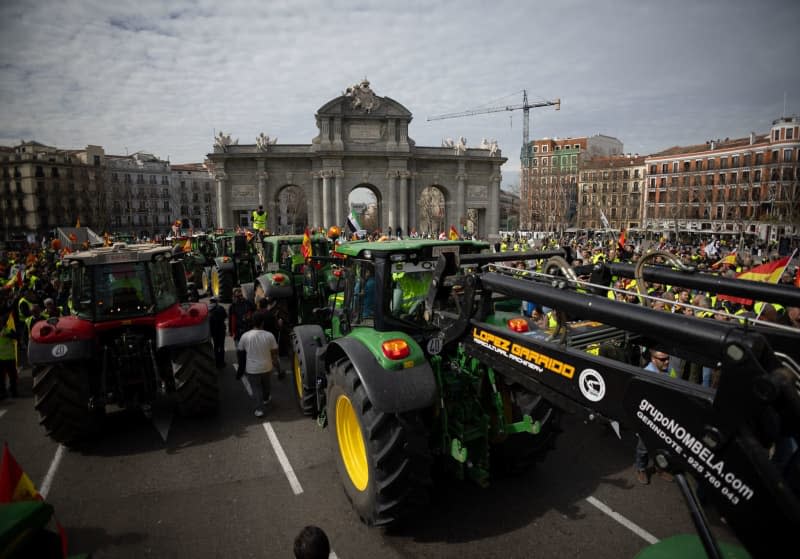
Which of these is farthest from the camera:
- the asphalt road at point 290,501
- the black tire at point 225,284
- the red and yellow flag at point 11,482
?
the black tire at point 225,284

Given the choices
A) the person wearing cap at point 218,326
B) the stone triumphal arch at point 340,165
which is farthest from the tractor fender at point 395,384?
the stone triumphal arch at point 340,165

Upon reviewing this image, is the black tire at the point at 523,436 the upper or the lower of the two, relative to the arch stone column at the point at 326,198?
lower

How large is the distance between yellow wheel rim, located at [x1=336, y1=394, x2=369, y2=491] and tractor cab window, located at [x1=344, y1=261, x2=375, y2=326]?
93 cm

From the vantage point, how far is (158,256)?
21.5ft

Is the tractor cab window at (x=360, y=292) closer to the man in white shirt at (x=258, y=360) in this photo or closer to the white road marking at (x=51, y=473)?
the man in white shirt at (x=258, y=360)

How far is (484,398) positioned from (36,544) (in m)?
3.32

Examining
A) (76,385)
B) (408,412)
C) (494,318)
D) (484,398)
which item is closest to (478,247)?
(494,318)

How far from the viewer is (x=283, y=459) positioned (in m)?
5.41

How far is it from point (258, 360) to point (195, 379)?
2.90 ft

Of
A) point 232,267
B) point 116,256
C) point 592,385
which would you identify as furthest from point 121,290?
Answer: point 232,267

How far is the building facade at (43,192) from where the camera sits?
57438mm

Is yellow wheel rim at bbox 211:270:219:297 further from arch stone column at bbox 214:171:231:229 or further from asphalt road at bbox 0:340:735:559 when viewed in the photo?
arch stone column at bbox 214:171:231:229

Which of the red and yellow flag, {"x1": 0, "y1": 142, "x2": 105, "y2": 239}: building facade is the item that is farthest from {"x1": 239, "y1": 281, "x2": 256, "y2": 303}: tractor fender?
{"x1": 0, "y1": 142, "x2": 105, "y2": 239}: building facade

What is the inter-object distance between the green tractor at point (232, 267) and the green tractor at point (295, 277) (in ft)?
10.2
